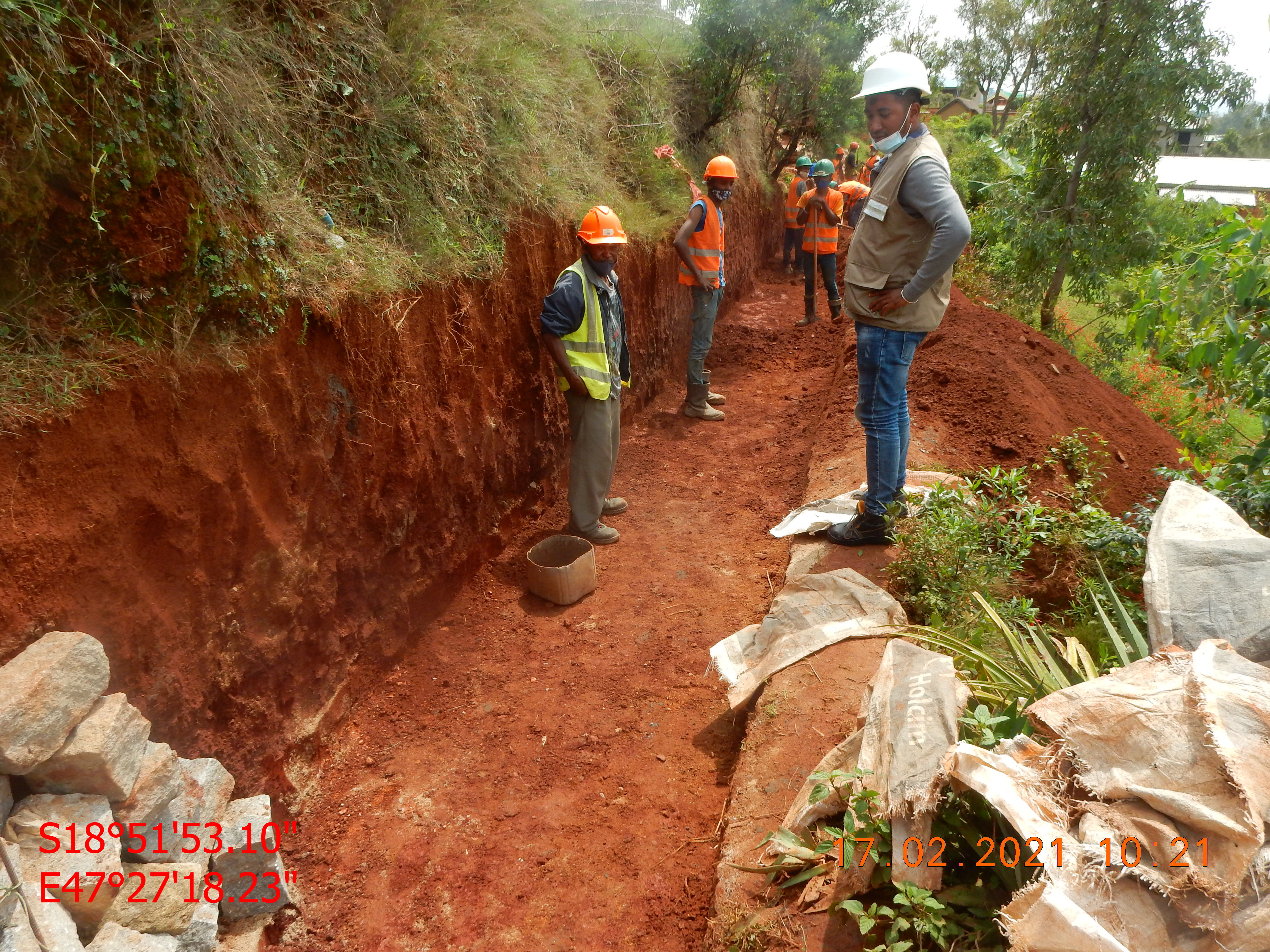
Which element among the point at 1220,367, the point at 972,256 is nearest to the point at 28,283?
the point at 1220,367

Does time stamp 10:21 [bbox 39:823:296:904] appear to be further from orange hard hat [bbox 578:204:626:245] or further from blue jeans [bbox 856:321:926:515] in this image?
orange hard hat [bbox 578:204:626:245]

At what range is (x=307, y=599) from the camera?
11.0 ft

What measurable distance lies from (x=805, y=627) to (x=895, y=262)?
1894 mm

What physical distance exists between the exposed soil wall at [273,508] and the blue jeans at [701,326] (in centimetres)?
255

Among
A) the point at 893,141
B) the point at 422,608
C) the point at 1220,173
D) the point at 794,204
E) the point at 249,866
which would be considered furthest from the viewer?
the point at 1220,173

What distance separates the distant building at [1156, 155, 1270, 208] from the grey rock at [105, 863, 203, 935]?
18.1m

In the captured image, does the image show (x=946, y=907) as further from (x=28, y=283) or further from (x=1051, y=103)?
(x=1051, y=103)

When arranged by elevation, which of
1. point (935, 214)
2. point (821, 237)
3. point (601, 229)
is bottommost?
point (821, 237)

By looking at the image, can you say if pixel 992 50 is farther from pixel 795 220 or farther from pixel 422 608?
pixel 422 608

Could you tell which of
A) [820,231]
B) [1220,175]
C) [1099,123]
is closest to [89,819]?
[820,231]

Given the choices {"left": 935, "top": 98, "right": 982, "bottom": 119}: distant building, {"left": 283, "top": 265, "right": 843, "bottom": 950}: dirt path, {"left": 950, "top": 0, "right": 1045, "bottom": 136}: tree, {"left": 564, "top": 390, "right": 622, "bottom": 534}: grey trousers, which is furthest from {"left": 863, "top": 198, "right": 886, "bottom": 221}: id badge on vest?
{"left": 935, "top": 98, "right": 982, "bottom": 119}: distant building

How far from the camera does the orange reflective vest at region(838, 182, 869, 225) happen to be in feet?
39.3

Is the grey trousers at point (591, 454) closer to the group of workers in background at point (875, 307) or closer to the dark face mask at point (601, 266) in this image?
the group of workers in background at point (875, 307)

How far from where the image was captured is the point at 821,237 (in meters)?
9.98
